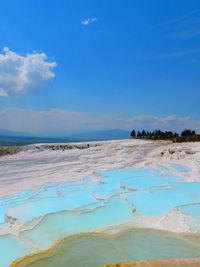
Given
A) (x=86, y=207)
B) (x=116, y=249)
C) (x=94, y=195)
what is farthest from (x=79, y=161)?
(x=116, y=249)

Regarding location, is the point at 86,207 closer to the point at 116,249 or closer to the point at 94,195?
Answer: the point at 94,195

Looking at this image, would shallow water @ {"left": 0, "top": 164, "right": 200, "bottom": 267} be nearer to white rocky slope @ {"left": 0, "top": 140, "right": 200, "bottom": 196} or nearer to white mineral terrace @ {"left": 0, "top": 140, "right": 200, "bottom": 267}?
white mineral terrace @ {"left": 0, "top": 140, "right": 200, "bottom": 267}

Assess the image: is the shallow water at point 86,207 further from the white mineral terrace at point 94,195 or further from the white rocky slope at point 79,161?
the white rocky slope at point 79,161

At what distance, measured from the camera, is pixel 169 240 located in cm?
653

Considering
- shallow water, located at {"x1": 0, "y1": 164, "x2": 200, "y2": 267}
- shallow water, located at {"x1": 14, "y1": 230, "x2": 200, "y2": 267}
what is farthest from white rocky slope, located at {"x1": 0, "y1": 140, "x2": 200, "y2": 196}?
shallow water, located at {"x1": 14, "y1": 230, "x2": 200, "y2": 267}

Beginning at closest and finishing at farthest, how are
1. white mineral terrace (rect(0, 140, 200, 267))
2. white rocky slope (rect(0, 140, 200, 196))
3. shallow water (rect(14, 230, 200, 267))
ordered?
shallow water (rect(14, 230, 200, 267)), white mineral terrace (rect(0, 140, 200, 267)), white rocky slope (rect(0, 140, 200, 196))

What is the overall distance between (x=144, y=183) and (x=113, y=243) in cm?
649

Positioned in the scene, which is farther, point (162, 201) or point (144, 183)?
point (144, 183)

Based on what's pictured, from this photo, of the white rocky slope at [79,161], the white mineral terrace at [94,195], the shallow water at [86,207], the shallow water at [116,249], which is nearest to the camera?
the shallow water at [116,249]

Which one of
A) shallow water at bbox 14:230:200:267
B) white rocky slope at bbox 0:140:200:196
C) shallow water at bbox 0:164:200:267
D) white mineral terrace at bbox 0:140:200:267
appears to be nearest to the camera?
shallow water at bbox 14:230:200:267

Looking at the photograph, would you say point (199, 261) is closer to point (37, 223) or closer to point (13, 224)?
point (37, 223)

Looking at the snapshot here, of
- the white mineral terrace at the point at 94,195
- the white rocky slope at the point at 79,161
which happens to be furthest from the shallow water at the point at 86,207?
the white rocky slope at the point at 79,161

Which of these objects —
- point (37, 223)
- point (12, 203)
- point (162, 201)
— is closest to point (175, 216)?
point (162, 201)

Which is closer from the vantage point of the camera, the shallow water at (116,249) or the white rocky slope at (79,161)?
the shallow water at (116,249)
